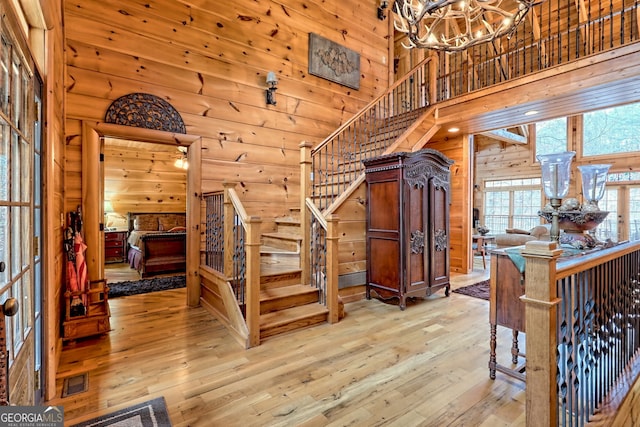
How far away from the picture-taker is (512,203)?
9.43 meters

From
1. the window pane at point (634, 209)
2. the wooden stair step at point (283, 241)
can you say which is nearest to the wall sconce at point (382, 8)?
the wooden stair step at point (283, 241)

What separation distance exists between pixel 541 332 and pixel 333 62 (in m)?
4.95

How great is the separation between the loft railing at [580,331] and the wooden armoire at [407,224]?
1823 millimetres

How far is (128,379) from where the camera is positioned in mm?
2100

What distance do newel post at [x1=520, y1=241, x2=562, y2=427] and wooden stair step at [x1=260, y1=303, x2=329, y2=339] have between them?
6.49 feet

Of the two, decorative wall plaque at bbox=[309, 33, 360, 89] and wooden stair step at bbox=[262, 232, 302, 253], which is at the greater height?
decorative wall plaque at bbox=[309, 33, 360, 89]

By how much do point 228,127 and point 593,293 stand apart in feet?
12.7

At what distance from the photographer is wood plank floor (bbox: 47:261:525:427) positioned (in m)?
1.75

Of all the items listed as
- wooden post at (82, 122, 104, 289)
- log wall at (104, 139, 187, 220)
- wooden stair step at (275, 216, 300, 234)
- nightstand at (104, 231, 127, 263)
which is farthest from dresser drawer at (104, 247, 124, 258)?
wooden stair step at (275, 216, 300, 234)

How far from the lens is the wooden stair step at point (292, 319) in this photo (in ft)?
9.04

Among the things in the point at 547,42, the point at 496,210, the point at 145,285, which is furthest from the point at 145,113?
the point at 496,210

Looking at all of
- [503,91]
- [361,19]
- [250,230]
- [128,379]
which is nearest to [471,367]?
[250,230]

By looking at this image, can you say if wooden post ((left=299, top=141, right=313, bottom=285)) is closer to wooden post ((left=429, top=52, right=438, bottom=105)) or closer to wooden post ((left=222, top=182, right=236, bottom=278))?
wooden post ((left=222, top=182, right=236, bottom=278))

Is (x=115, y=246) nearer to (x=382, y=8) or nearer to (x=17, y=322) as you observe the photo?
(x=17, y=322)
